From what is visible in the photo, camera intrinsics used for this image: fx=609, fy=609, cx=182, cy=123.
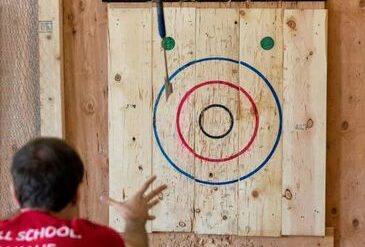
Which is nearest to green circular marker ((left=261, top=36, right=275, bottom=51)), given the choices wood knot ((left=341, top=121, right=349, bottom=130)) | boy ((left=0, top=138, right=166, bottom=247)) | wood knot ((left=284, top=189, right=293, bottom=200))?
wood knot ((left=341, top=121, right=349, bottom=130))

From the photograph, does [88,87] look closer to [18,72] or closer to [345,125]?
[18,72]

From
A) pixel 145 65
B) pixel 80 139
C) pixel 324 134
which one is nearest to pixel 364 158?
pixel 324 134

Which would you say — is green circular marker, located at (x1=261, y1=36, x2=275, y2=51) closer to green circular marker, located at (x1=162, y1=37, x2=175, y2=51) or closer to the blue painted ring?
the blue painted ring

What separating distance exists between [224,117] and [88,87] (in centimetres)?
46

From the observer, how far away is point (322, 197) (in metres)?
1.96

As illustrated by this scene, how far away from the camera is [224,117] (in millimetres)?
1977

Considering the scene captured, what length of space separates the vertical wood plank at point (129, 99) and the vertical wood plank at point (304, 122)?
451 mm

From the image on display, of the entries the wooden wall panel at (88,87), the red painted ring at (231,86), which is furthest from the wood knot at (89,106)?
the red painted ring at (231,86)

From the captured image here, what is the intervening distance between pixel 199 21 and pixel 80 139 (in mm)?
555

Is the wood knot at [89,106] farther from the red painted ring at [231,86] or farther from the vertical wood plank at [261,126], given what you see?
the vertical wood plank at [261,126]

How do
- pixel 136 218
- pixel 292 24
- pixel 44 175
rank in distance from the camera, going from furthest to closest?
pixel 292 24 < pixel 136 218 < pixel 44 175

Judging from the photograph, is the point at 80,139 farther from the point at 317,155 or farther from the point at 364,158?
the point at 364,158

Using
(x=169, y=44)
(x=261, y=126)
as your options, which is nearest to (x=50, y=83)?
(x=169, y=44)

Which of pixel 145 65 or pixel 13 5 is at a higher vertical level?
pixel 13 5
